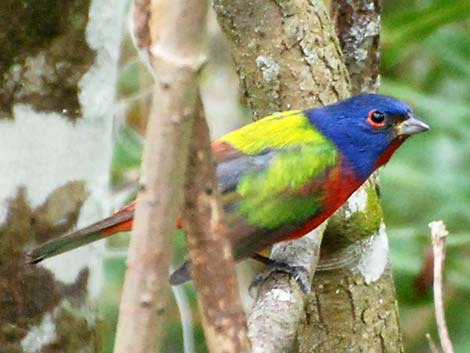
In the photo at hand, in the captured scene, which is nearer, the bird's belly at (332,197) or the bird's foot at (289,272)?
the bird's foot at (289,272)

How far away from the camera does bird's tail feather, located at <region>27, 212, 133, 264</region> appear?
2.32m

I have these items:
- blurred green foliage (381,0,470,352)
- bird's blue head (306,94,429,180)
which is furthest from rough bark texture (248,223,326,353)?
blurred green foliage (381,0,470,352)

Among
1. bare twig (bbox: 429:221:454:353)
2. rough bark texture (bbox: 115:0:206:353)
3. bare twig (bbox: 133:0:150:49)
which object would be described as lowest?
rough bark texture (bbox: 115:0:206:353)

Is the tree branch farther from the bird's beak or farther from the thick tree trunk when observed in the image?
the thick tree trunk

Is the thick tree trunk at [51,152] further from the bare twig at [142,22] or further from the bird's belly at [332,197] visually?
the bare twig at [142,22]

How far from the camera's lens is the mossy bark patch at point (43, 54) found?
7.97 feet

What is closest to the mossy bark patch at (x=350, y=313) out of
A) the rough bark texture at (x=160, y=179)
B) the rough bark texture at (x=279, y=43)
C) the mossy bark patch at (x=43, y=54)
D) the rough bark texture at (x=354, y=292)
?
the rough bark texture at (x=354, y=292)

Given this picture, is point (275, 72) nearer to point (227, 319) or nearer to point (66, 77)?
point (66, 77)

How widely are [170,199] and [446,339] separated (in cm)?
90

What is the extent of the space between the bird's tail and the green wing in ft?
1.24

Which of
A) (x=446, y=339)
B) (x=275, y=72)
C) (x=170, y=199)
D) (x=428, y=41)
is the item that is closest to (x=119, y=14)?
(x=275, y=72)

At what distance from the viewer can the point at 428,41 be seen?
4754 mm

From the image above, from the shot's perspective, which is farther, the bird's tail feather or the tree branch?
the tree branch

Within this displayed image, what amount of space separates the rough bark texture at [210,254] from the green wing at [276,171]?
1.52m
